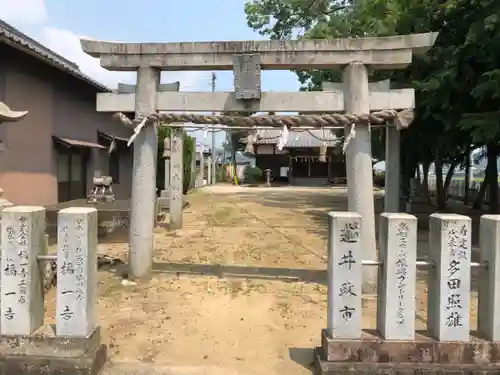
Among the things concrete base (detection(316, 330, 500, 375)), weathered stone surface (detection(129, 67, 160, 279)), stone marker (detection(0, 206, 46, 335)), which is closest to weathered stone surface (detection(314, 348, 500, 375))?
concrete base (detection(316, 330, 500, 375))

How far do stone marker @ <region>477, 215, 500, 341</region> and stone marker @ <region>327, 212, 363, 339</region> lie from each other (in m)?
1.12

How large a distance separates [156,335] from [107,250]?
16.1 ft

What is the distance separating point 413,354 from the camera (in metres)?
4.00

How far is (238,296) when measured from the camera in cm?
647

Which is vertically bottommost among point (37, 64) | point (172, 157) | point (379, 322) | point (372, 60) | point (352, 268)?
point (379, 322)

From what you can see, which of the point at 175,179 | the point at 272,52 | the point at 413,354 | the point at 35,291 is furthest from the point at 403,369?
the point at 175,179

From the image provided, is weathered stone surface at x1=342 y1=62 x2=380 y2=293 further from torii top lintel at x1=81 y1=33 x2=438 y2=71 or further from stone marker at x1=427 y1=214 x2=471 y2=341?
stone marker at x1=427 y1=214 x2=471 y2=341

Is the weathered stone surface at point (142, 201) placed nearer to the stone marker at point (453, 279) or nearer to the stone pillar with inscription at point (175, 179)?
the stone marker at point (453, 279)

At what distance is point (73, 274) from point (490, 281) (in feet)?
11.9

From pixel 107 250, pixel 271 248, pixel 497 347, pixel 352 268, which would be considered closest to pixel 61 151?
pixel 107 250

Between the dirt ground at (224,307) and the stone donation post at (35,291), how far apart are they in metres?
0.63

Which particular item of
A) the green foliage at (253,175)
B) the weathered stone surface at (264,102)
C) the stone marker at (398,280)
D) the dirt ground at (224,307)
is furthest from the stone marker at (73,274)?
the green foliage at (253,175)

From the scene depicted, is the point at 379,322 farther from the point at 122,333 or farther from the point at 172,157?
the point at 172,157

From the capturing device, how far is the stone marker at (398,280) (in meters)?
4.06
